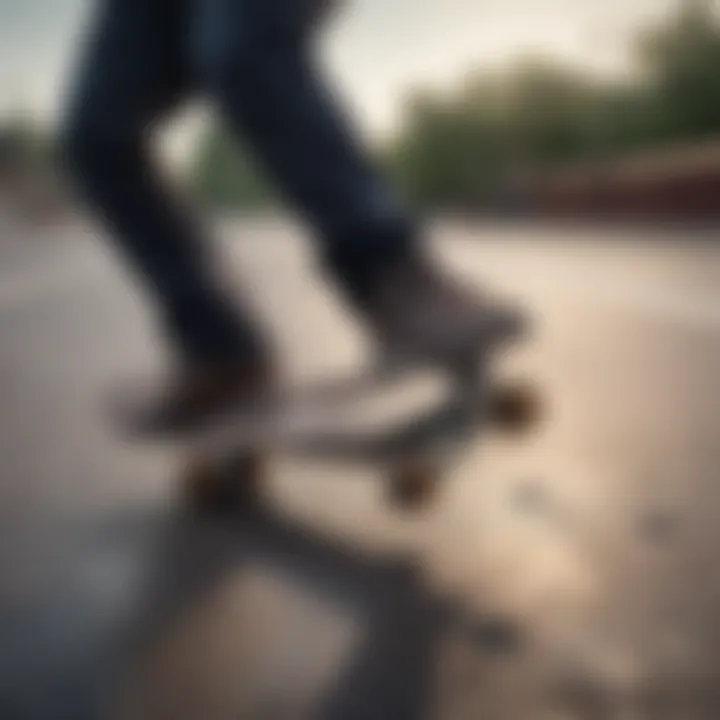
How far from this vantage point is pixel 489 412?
743mm

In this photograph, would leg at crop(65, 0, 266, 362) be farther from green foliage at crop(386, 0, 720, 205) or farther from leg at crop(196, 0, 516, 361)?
green foliage at crop(386, 0, 720, 205)

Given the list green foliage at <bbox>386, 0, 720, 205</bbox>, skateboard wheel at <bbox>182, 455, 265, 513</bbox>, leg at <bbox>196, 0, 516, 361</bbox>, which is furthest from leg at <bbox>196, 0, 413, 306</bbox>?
skateboard wheel at <bbox>182, 455, 265, 513</bbox>

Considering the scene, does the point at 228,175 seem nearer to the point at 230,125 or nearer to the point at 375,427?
the point at 230,125

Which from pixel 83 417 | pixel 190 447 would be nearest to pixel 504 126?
pixel 190 447

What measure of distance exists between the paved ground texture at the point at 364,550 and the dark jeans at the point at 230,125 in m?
0.07

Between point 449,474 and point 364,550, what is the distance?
115 mm

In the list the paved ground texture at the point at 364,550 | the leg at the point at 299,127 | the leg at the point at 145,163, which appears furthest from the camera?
the leg at the point at 145,163

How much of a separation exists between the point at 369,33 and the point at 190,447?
389mm

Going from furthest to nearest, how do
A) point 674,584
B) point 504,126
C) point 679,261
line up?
point 679,261, point 504,126, point 674,584

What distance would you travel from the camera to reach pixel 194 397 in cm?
79

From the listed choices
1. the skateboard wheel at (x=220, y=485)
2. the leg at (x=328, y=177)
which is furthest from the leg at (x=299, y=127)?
the skateboard wheel at (x=220, y=485)

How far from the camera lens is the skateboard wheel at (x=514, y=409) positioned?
29.9 inches

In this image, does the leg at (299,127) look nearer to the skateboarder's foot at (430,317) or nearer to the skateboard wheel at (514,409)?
the skateboarder's foot at (430,317)

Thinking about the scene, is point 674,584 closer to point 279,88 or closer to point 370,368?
point 370,368
